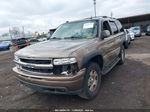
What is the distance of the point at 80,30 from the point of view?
377 cm

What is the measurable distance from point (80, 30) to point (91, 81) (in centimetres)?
152

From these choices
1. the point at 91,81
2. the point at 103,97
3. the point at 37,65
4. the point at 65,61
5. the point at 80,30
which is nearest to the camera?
the point at 65,61

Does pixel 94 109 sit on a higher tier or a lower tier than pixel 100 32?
lower

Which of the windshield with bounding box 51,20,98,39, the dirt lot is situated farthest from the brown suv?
the dirt lot

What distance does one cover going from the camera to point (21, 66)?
310 centimetres

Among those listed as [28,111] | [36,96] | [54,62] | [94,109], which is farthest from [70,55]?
[36,96]

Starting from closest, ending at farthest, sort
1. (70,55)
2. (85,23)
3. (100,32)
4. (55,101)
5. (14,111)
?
(70,55)
(14,111)
(55,101)
(100,32)
(85,23)

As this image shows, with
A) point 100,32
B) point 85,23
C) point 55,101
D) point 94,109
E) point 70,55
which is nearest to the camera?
point 70,55

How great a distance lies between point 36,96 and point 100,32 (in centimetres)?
254

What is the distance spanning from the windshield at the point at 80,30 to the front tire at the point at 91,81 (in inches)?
34.6

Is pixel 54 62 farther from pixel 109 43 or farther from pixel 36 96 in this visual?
pixel 109 43

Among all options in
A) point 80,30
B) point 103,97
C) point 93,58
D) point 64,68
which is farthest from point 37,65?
point 103,97

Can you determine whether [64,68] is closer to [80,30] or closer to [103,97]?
[103,97]

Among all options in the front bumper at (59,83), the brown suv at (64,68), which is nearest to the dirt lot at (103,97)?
the brown suv at (64,68)
